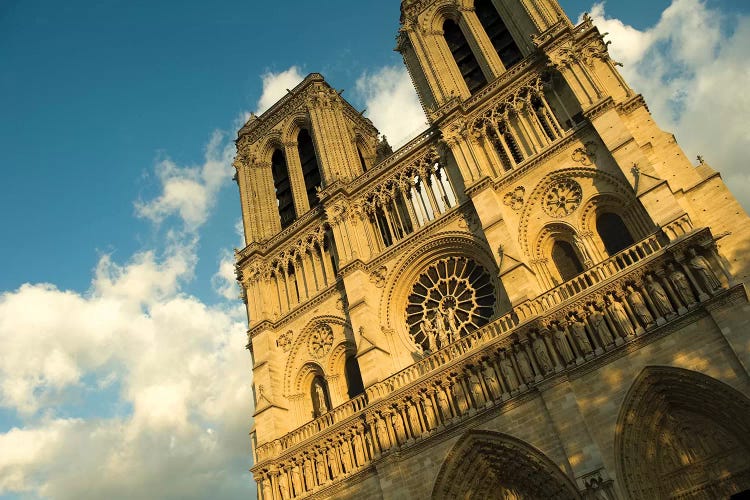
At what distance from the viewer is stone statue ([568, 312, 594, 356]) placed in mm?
13113

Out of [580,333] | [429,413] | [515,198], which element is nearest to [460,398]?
[429,413]

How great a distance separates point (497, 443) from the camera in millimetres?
13664

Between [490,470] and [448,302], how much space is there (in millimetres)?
5402

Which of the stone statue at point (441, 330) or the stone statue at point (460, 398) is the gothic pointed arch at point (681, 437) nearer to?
the stone statue at point (460, 398)

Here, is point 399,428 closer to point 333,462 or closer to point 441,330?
point 333,462

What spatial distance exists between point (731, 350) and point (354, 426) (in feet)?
30.7

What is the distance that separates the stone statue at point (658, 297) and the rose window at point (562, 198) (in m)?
3.65

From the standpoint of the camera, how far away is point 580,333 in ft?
43.9

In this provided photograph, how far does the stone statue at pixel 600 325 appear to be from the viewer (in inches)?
510

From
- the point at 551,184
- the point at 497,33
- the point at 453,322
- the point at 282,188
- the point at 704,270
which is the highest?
the point at 282,188

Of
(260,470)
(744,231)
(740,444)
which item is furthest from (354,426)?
(744,231)

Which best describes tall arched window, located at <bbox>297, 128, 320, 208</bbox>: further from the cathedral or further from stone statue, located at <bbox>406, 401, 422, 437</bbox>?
stone statue, located at <bbox>406, 401, 422, 437</bbox>

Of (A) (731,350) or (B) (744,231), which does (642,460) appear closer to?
(A) (731,350)

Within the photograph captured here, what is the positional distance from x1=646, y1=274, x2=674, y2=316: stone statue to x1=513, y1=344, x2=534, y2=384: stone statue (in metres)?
3.07
